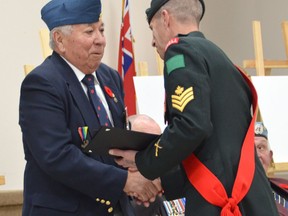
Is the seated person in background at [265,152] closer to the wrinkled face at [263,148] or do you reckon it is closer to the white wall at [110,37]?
the wrinkled face at [263,148]

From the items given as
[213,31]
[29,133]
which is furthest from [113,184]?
[213,31]

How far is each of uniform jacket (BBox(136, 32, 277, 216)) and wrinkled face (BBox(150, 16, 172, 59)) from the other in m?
0.14

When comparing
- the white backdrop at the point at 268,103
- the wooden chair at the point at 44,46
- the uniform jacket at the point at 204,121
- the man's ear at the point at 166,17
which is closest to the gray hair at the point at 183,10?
the man's ear at the point at 166,17

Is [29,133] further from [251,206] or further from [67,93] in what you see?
[251,206]

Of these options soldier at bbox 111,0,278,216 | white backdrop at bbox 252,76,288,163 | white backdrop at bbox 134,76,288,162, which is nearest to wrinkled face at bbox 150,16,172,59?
soldier at bbox 111,0,278,216

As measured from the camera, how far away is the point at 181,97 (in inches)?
62.1

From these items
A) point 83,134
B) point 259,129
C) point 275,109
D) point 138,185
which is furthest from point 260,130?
point 83,134

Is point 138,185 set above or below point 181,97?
below

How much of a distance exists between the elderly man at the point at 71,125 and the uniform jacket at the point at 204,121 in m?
0.25

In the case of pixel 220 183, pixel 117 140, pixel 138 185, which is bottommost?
pixel 138 185

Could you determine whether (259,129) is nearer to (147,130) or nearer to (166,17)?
(147,130)

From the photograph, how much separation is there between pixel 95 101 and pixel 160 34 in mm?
368

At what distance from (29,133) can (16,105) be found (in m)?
2.03

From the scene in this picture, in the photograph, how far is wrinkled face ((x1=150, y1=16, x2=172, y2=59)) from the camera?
5.99 ft
